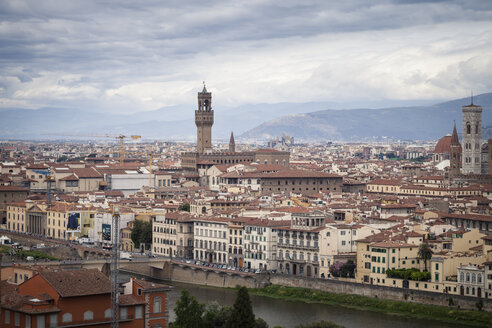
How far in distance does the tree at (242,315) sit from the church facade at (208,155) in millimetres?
80259

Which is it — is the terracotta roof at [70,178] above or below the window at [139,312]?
above

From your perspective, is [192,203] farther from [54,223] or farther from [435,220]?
[435,220]

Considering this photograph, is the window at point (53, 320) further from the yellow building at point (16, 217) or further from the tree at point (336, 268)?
the yellow building at point (16, 217)

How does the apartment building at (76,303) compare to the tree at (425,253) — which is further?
the tree at (425,253)

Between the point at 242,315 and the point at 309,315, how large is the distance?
41.0ft

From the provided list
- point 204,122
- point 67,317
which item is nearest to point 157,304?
point 67,317

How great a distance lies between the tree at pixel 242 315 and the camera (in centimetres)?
3684

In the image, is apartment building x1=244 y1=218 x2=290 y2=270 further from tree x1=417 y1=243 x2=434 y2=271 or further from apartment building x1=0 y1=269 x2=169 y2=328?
apartment building x1=0 y1=269 x2=169 y2=328

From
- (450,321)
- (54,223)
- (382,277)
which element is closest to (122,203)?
(54,223)

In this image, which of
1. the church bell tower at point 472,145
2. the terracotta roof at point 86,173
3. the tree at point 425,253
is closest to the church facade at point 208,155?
the terracotta roof at point 86,173

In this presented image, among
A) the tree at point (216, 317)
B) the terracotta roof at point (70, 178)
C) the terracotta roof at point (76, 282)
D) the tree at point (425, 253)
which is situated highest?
the terracotta roof at point (70, 178)

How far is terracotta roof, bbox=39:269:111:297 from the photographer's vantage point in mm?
32281

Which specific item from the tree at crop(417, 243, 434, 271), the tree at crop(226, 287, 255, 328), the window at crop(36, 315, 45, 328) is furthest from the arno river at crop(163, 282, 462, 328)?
the window at crop(36, 315, 45, 328)

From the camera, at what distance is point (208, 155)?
119812 mm
